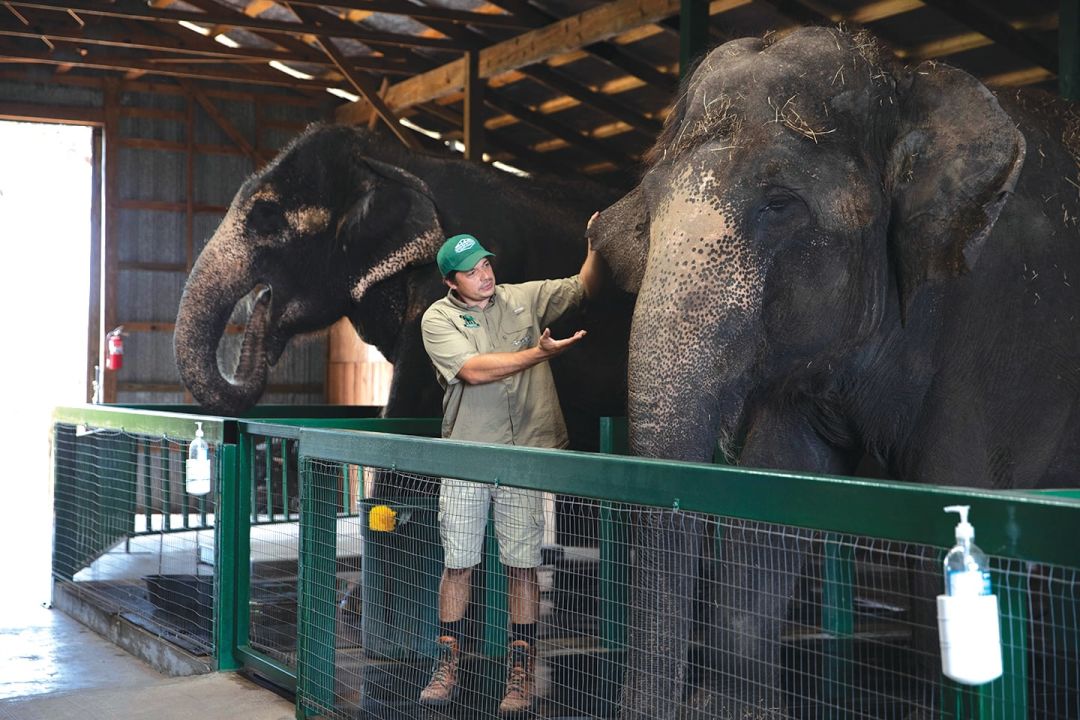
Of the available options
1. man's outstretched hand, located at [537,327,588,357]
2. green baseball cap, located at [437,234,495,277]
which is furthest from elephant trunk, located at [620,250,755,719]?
green baseball cap, located at [437,234,495,277]

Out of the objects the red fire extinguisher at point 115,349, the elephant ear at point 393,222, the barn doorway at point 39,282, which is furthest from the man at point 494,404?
the red fire extinguisher at point 115,349

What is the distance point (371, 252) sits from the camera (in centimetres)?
793

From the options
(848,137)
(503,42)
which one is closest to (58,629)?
(848,137)

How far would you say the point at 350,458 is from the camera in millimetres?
4707

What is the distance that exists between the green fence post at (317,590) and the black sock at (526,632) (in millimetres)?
674

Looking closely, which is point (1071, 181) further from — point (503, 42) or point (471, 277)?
point (503, 42)

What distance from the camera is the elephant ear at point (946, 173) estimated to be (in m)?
4.03

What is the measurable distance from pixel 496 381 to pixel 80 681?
9.00ft

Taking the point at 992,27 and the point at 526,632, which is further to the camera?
the point at 992,27

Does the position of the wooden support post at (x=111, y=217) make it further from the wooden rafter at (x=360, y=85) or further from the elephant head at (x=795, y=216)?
the elephant head at (x=795, y=216)

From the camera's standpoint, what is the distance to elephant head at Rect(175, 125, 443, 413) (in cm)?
787

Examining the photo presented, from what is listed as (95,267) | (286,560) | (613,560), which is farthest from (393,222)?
(95,267)

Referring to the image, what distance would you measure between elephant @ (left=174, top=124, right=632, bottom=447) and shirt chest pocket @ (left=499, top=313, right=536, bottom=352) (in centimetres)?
228

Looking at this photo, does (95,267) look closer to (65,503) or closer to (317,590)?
(65,503)
